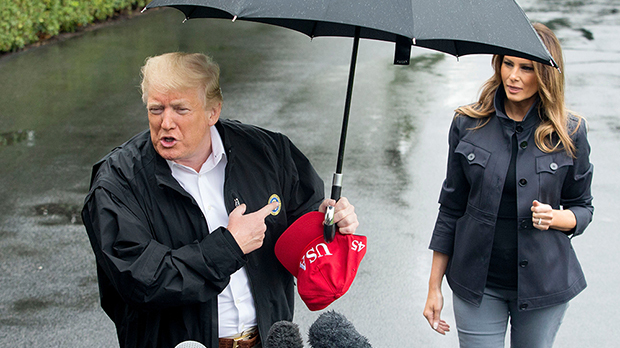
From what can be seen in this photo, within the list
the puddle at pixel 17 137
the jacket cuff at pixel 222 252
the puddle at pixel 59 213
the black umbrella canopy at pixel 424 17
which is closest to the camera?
the black umbrella canopy at pixel 424 17

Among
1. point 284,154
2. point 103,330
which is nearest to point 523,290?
point 284,154

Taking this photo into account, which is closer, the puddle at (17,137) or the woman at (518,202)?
the woman at (518,202)

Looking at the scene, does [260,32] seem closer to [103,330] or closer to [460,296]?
[103,330]

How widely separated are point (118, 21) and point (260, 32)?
3282mm

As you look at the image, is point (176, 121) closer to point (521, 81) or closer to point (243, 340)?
point (243, 340)

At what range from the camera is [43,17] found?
504 inches

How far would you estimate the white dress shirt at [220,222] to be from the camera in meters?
2.66

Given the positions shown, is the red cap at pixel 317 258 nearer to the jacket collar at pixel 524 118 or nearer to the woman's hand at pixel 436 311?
the woman's hand at pixel 436 311

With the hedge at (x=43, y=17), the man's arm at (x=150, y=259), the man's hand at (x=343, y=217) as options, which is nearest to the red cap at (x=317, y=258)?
the man's hand at (x=343, y=217)

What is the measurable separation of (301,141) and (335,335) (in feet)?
21.7

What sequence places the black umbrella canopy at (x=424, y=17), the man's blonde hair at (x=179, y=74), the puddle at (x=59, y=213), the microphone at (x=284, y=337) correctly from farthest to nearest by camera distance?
the puddle at (x=59, y=213) < the man's blonde hair at (x=179, y=74) < the black umbrella canopy at (x=424, y=17) < the microphone at (x=284, y=337)

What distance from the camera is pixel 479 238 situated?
10.2ft

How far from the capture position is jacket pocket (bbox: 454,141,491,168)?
10.2ft

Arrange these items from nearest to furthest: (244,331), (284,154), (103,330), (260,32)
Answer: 1. (244,331)
2. (284,154)
3. (103,330)
4. (260,32)
